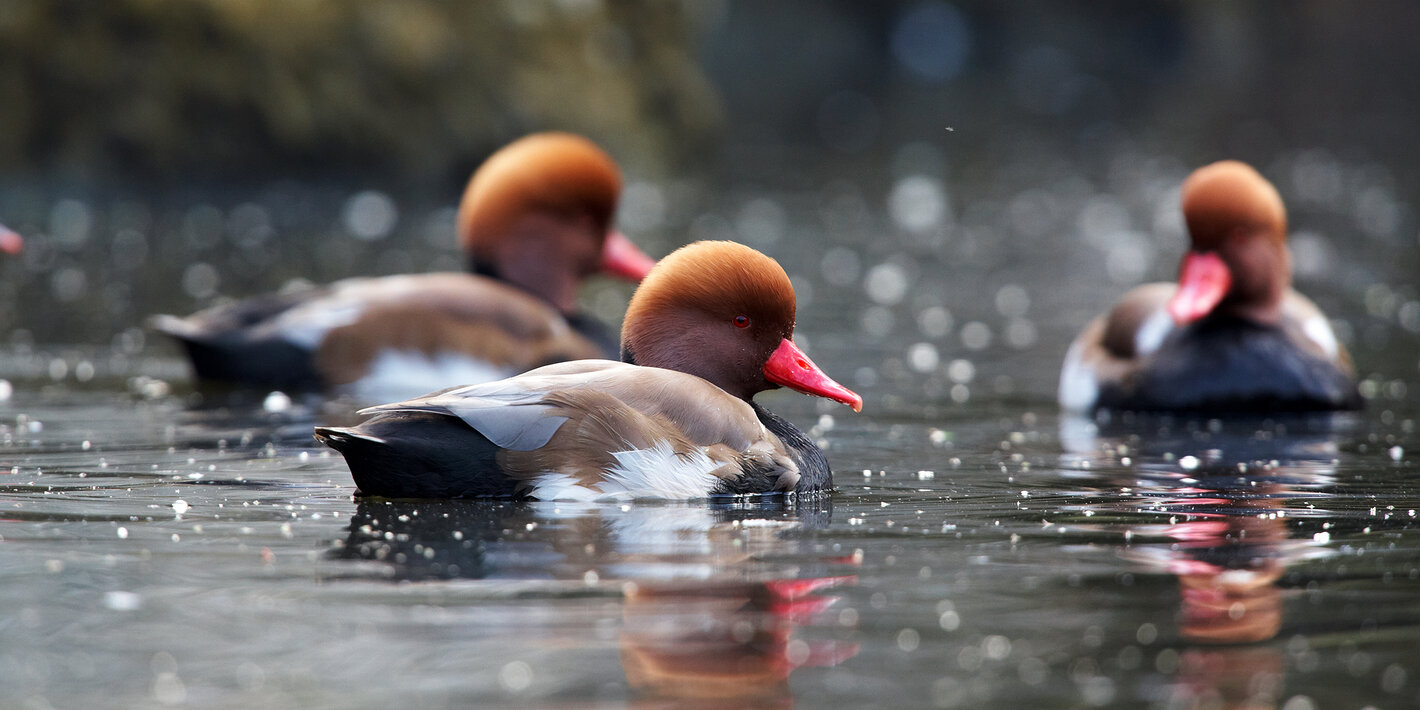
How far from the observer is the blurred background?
11.5 meters

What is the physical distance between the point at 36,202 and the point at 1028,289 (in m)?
9.77

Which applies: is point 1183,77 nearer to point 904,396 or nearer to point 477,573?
point 904,396

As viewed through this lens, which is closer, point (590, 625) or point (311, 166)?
point (590, 625)

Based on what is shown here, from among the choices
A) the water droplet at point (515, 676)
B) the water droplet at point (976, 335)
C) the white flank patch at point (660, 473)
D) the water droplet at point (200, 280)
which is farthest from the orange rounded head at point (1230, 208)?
the water droplet at point (200, 280)

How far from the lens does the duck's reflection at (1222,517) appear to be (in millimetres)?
3818

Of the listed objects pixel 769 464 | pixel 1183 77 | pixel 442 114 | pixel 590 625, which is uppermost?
pixel 1183 77

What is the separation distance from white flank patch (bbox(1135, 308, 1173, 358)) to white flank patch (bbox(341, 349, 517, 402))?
2902 mm

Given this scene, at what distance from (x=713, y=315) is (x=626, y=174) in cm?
1629

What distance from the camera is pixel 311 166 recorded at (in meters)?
20.0

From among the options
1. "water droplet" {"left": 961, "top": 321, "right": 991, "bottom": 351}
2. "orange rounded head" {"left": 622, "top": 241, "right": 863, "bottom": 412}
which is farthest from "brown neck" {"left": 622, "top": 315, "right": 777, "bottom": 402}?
"water droplet" {"left": 961, "top": 321, "right": 991, "bottom": 351}

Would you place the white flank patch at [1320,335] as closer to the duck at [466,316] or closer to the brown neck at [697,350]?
the duck at [466,316]

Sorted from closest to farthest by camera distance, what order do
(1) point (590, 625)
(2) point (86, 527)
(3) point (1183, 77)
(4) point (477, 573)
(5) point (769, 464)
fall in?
(1) point (590, 625) < (4) point (477, 573) < (2) point (86, 527) < (5) point (769, 464) < (3) point (1183, 77)

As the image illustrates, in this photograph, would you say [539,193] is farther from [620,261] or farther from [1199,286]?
[1199,286]

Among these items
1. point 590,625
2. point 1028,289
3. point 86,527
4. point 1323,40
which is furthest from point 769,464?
point 1323,40
